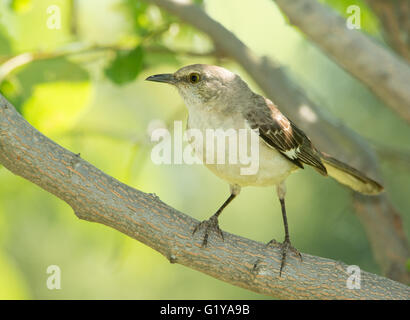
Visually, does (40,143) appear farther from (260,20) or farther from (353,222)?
(353,222)

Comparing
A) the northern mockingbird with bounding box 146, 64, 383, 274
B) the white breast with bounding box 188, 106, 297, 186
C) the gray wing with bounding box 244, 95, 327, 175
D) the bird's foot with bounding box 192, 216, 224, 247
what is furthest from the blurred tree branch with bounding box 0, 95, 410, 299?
the gray wing with bounding box 244, 95, 327, 175

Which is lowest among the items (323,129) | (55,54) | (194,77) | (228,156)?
(228,156)

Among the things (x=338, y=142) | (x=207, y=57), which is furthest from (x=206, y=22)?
(x=338, y=142)

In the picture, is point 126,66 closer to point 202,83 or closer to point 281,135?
point 202,83

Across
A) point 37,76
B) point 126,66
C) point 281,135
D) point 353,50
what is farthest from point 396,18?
point 37,76

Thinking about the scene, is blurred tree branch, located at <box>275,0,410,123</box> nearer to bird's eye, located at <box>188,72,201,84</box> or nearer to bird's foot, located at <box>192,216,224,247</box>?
bird's eye, located at <box>188,72,201,84</box>

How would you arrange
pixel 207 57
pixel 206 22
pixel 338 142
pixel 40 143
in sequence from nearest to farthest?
pixel 40 143
pixel 206 22
pixel 338 142
pixel 207 57
